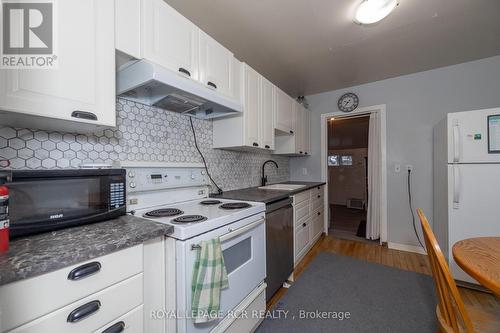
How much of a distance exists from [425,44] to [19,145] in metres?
3.31

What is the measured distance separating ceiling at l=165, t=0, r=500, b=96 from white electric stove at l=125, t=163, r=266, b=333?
131 cm

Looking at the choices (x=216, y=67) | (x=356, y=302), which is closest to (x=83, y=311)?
(x=216, y=67)

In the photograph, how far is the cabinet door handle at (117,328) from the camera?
27.8 inches

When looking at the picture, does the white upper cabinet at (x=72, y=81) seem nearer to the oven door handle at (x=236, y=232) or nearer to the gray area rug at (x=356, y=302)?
the oven door handle at (x=236, y=232)

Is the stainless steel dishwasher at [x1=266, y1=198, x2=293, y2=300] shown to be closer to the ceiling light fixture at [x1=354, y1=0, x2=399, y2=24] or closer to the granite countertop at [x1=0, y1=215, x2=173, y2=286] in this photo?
the granite countertop at [x1=0, y1=215, x2=173, y2=286]

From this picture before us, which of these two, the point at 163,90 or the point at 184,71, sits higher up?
the point at 184,71

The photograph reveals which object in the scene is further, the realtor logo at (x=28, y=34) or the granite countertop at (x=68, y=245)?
the realtor logo at (x=28, y=34)

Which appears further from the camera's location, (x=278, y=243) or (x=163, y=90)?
(x=278, y=243)

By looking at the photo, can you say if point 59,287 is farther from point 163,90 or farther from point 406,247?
point 406,247

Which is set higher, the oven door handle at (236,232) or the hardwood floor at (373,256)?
the oven door handle at (236,232)

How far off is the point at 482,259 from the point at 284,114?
83.6 inches

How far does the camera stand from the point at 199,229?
1.00m

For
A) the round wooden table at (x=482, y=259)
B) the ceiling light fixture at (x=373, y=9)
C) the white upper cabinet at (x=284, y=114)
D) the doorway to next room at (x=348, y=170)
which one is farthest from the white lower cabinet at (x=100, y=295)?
the doorway to next room at (x=348, y=170)

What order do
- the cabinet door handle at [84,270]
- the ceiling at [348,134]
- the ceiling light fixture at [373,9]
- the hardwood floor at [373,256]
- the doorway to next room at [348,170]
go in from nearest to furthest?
the cabinet door handle at [84,270] → the ceiling light fixture at [373,9] → the hardwood floor at [373,256] → the ceiling at [348,134] → the doorway to next room at [348,170]
